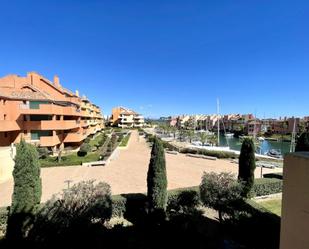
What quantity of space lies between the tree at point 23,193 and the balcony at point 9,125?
62.6 feet

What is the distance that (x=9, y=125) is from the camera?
29375 mm

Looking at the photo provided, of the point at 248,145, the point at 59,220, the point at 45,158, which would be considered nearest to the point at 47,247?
the point at 59,220

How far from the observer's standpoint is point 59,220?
1083cm

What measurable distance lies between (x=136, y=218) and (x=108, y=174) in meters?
11.4

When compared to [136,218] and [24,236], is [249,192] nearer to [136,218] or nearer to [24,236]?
[136,218]

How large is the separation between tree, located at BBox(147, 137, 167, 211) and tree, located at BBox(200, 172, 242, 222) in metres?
2.34

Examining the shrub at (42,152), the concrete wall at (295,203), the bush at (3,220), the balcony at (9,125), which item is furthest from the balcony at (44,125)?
the concrete wall at (295,203)

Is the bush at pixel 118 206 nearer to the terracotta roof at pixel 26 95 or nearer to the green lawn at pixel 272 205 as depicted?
the green lawn at pixel 272 205

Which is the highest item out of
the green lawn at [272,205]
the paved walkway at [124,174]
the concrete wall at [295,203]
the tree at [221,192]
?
the concrete wall at [295,203]

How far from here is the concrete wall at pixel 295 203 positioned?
5086 millimetres

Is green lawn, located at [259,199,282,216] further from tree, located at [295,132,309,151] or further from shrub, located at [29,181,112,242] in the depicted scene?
shrub, located at [29,181,112,242]

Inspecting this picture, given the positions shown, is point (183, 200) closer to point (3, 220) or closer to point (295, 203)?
point (3, 220)

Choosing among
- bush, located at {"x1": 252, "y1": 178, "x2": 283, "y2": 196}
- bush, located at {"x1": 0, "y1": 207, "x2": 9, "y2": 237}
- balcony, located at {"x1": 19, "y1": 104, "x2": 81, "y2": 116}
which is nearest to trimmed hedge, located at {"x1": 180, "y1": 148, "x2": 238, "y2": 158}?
bush, located at {"x1": 252, "y1": 178, "x2": 283, "y2": 196}

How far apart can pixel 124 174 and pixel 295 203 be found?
68.4 feet
